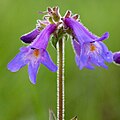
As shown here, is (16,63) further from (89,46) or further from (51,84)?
(51,84)

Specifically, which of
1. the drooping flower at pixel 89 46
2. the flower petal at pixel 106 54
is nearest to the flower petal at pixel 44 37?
the drooping flower at pixel 89 46

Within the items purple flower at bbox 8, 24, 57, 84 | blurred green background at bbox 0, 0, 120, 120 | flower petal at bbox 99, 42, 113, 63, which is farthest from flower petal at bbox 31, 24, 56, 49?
blurred green background at bbox 0, 0, 120, 120

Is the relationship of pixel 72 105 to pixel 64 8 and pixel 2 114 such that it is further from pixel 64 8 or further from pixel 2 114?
pixel 64 8

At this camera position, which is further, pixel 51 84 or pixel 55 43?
pixel 51 84

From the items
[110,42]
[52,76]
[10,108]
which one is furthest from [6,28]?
[10,108]

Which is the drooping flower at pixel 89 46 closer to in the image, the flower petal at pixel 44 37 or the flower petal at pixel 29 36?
the flower petal at pixel 44 37

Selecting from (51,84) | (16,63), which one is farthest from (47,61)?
(51,84)
